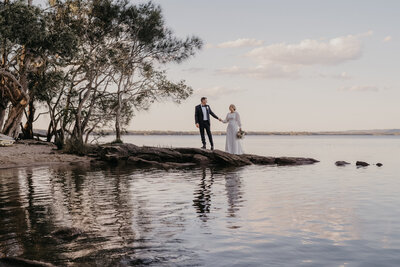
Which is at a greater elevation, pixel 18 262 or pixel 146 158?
pixel 146 158

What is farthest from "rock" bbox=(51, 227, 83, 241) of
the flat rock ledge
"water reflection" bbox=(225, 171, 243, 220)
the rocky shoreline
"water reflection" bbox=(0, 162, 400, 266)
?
the flat rock ledge

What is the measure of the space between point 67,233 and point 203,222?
2.98m

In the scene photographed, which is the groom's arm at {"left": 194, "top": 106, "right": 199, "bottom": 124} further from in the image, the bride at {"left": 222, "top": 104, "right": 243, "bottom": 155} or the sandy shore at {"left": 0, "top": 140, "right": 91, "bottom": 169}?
the sandy shore at {"left": 0, "top": 140, "right": 91, "bottom": 169}

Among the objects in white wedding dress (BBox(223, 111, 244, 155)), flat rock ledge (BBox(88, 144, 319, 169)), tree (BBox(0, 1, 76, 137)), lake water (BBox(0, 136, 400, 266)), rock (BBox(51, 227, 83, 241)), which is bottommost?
lake water (BBox(0, 136, 400, 266))

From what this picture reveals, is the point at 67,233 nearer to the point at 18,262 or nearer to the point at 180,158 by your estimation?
the point at 18,262

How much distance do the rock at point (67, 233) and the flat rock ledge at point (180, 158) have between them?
18.5 meters

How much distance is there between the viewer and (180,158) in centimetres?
2903

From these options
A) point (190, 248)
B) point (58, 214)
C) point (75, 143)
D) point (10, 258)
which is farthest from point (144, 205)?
point (75, 143)

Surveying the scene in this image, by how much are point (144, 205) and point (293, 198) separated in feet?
15.8

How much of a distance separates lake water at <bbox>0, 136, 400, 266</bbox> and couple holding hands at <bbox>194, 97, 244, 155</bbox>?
9.56 m

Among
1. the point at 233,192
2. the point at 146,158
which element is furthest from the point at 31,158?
the point at 233,192

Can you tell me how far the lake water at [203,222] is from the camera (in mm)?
7246

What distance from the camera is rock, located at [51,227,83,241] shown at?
8.27 meters

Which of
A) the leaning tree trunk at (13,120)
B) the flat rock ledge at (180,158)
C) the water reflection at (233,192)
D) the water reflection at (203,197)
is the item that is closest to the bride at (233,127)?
the flat rock ledge at (180,158)
